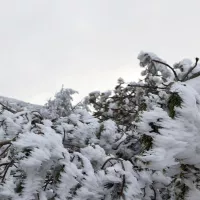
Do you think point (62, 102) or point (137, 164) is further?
point (62, 102)

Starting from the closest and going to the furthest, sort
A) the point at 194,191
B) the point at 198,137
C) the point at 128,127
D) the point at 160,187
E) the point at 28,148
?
1. the point at 198,137
2. the point at 194,191
3. the point at 28,148
4. the point at 160,187
5. the point at 128,127

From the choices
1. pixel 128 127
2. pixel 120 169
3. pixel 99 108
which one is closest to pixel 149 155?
pixel 120 169

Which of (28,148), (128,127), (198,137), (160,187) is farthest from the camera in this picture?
(128,127)

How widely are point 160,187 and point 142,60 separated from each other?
6.39 ft

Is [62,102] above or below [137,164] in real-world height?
above

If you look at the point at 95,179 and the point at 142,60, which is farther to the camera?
the point at 142,60

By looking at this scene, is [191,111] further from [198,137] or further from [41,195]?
[41,195]

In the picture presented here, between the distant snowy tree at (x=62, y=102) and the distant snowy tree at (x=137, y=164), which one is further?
the distant snowy tree at (x=62, y=102)

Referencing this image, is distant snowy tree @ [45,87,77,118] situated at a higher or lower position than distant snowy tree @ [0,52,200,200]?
higher

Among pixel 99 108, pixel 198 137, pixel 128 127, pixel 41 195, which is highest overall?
pixel 99 108

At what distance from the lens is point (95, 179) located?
1779 millimetres

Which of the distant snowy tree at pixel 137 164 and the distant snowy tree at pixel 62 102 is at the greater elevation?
the distant snowy tree at pixel 62 102

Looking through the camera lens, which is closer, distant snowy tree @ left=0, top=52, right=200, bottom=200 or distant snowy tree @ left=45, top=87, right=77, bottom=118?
distant snowy tree @ left=0, top=52, right=200, bottom=200

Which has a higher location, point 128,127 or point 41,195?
point 128,127
